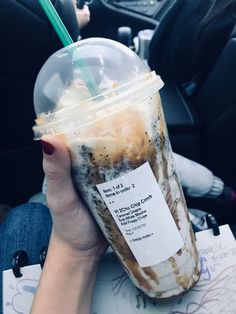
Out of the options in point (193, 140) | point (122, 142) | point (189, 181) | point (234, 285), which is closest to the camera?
point (122, 142)

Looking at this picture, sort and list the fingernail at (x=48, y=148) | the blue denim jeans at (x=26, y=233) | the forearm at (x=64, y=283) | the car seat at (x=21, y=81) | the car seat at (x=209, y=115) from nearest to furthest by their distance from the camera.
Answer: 1. the fingernail at (x=48, y=148)
2. the forearm at (x=64, y=283)
3. the blue denim jeans at (x=26, y=233)
4. the car seat at (x=21, y=81)
5. the car seat at (x=209, y=115)

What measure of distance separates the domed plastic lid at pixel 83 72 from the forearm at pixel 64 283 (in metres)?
0.27

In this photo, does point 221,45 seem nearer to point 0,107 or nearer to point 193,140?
point 193,140

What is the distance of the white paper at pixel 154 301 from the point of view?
71 cm

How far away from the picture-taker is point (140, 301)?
73 cm

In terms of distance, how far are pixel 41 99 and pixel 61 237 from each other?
0.25 metres

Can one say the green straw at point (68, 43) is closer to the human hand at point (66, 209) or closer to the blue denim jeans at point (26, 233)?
the human hand at point (66, 209)

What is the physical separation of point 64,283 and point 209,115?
0.74 m

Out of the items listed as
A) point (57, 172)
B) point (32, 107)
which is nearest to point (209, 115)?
point (32, 107)

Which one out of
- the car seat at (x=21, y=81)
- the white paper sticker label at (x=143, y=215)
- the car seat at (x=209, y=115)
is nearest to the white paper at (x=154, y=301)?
the white paper sticker label at (x=143, y=215)

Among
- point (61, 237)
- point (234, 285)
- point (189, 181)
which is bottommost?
point (189, 181)

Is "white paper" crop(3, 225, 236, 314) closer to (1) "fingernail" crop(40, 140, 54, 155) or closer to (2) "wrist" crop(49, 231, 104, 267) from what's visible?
(2) "wrist" crop(49, 231, 104, 267)

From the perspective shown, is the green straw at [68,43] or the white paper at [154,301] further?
the white paper at [154,301]

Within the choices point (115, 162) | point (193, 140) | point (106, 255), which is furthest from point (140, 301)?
point (193, 140)
